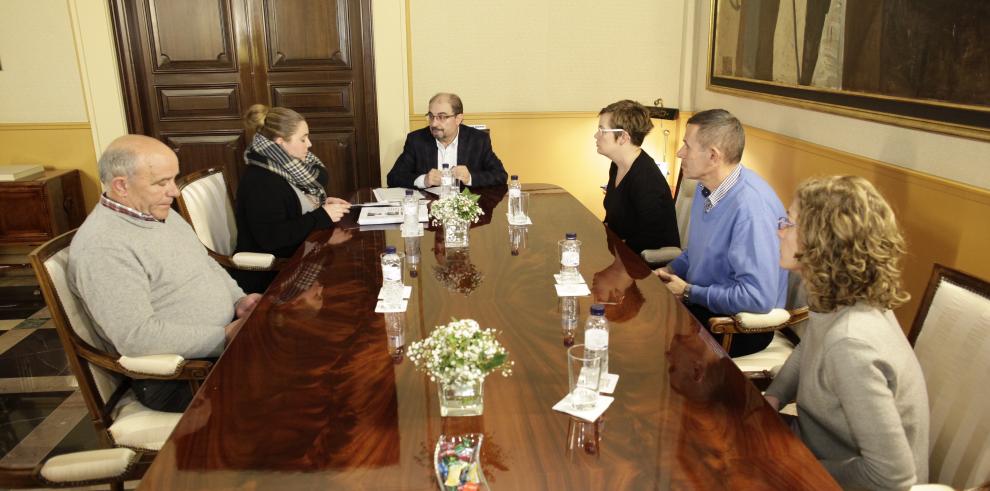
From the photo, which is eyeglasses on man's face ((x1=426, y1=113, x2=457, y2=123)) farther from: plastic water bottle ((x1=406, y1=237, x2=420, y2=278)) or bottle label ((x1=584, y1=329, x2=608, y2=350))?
bottle label ((x1=584, y1=329, x2=608, y2=350))

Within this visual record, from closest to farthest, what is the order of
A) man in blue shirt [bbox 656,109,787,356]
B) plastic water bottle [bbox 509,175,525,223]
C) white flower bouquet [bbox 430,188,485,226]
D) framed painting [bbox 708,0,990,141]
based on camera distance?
man in blue shirt [bbox 656,109,787,356] → framed painting [bbox 708,0,990,141] → white flower bouquet [bbox 430,188,485,226] → plastic water bottle [bbox 509,175,525,223]

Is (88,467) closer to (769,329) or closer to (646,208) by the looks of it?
(769,329)

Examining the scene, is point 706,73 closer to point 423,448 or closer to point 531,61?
point 531,61

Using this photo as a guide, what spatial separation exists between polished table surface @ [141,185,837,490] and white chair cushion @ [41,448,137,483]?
0.23 meters

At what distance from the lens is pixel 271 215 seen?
3.08 meters

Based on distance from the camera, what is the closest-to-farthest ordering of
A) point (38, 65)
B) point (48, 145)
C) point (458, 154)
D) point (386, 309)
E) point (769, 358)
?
point (386, 309) < point (769, 358) < point (458, 154) < point (38, 65) < point (48, 145)

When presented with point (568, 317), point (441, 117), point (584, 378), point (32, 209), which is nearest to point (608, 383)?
point (584, 378)

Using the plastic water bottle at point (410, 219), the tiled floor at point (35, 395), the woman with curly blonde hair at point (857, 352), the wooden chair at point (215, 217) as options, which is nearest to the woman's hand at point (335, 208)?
the wooden chair at point (215, 217)

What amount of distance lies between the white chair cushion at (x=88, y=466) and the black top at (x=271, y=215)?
1.47m

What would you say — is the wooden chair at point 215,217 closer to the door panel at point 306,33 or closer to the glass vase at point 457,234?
the glass vase at point 457,234

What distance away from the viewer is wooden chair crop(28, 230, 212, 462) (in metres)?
1.98

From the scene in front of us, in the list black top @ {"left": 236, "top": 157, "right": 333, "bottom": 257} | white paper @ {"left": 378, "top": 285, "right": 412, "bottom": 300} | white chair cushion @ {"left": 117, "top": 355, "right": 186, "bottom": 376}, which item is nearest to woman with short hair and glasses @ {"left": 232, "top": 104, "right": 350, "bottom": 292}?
black top @ {"left": 236, "top": 157, "right": 333, "bottom": 257}

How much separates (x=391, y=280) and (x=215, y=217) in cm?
149

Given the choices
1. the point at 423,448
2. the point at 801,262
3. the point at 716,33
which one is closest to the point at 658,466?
the point at 423,448
